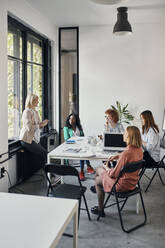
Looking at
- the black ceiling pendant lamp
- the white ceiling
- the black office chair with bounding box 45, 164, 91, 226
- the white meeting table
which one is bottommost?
the black office chair with bounding box 45, 164, 91, 226

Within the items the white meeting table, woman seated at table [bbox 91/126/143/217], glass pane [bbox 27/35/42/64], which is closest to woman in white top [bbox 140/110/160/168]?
the white meeting table

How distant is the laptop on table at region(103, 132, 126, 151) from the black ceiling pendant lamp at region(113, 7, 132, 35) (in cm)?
198

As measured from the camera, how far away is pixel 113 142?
4.20m

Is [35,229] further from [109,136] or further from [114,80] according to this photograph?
[114,80]

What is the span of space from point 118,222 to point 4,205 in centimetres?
193

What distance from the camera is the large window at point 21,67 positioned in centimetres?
492

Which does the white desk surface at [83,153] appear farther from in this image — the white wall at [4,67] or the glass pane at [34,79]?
the glass pane at [34,79]

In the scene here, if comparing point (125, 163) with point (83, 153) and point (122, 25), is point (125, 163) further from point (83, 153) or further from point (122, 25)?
point (122, 25)

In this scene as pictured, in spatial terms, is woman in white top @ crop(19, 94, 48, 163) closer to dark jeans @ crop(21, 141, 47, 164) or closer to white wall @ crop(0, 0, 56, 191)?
dark jeans @ crop(21, 141, 47, 164)

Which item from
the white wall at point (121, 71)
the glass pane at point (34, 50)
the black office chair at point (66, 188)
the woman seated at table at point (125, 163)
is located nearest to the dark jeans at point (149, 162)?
the woman seated at table at point (125, 163)

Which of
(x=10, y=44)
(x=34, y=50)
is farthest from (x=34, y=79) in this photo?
(x=10, y=44)

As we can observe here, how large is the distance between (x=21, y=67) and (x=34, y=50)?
0.87 metres

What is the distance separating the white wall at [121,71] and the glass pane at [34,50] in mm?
1120

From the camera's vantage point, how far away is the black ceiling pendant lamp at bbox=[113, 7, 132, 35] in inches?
199
